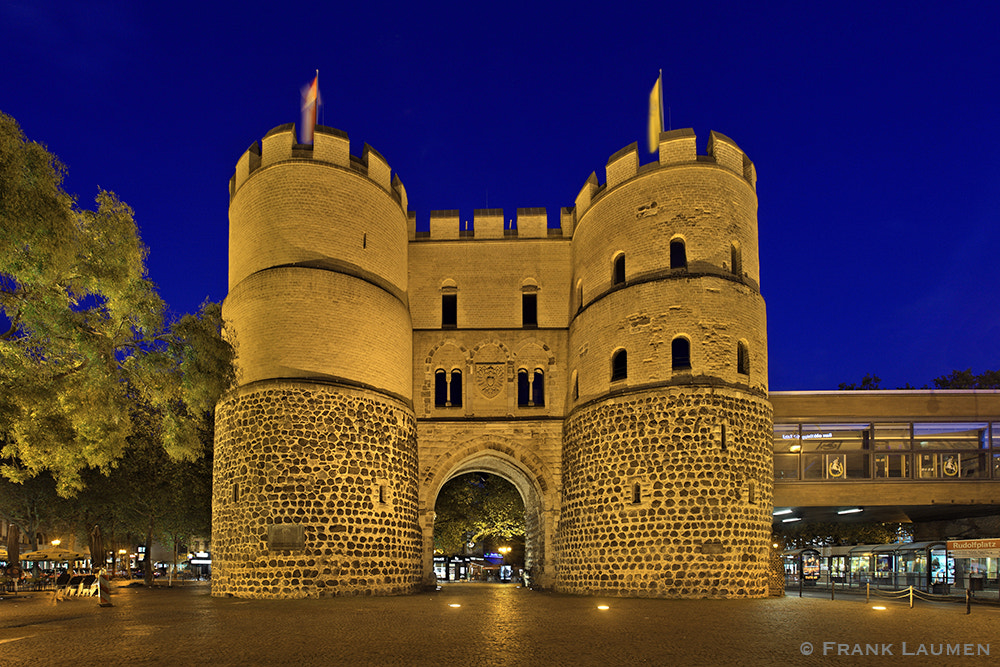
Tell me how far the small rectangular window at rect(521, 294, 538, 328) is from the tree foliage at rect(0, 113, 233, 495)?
12.7m

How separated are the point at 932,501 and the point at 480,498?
19.4 m

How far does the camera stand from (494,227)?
96.1 ft

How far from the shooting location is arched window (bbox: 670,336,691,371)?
906 inches

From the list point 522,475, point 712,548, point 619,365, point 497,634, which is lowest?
point 712,548

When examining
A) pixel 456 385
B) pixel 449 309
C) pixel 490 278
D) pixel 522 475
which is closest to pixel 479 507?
pixel 522 475

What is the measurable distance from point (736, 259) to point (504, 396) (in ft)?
29.8

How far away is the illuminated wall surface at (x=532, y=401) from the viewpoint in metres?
22.0

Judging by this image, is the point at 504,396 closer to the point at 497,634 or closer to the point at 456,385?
the point at 456,385

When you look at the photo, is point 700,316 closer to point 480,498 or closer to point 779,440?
point 779,440

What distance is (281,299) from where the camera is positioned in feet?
76.6

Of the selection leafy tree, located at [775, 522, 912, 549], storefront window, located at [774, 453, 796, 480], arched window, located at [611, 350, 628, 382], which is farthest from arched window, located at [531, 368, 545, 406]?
leafy tree, located at [775, 522, 912, 549]

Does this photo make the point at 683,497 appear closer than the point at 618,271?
Yes

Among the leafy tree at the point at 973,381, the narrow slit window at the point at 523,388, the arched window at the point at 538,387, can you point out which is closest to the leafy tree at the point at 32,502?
the narrow slit window at the point at 523,388

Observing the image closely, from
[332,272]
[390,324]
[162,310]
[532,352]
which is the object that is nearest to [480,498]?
[532,352]
